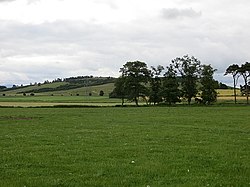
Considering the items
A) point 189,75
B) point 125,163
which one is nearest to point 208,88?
point 189,75

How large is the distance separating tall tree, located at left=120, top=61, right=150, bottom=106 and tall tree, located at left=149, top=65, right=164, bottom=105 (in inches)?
76.5

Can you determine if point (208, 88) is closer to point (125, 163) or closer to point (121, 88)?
point (121, 88)

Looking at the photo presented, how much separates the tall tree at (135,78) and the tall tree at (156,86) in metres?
1.94

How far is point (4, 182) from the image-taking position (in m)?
13.1

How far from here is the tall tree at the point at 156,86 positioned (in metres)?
124

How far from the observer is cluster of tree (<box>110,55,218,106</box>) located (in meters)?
120

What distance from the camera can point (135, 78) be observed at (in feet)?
409

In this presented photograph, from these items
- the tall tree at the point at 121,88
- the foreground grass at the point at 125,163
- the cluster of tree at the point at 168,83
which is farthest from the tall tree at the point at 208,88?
the foreground grass at the point at 125,163

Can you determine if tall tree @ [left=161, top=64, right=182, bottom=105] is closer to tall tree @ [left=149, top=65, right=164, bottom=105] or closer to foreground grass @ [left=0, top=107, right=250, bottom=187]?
tall tree @ [left=149, top=65, right=164, bottom=105]

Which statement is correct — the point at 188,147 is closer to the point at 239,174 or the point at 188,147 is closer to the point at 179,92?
the point at 239,174

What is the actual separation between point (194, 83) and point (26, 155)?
356 ft

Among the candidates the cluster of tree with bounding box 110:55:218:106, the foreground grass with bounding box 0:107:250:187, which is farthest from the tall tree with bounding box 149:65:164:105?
the foreground grass with bounding box 0:107:250:187

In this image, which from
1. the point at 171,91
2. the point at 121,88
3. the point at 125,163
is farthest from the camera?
the point at 121,88

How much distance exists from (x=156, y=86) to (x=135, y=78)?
7.39 meters
